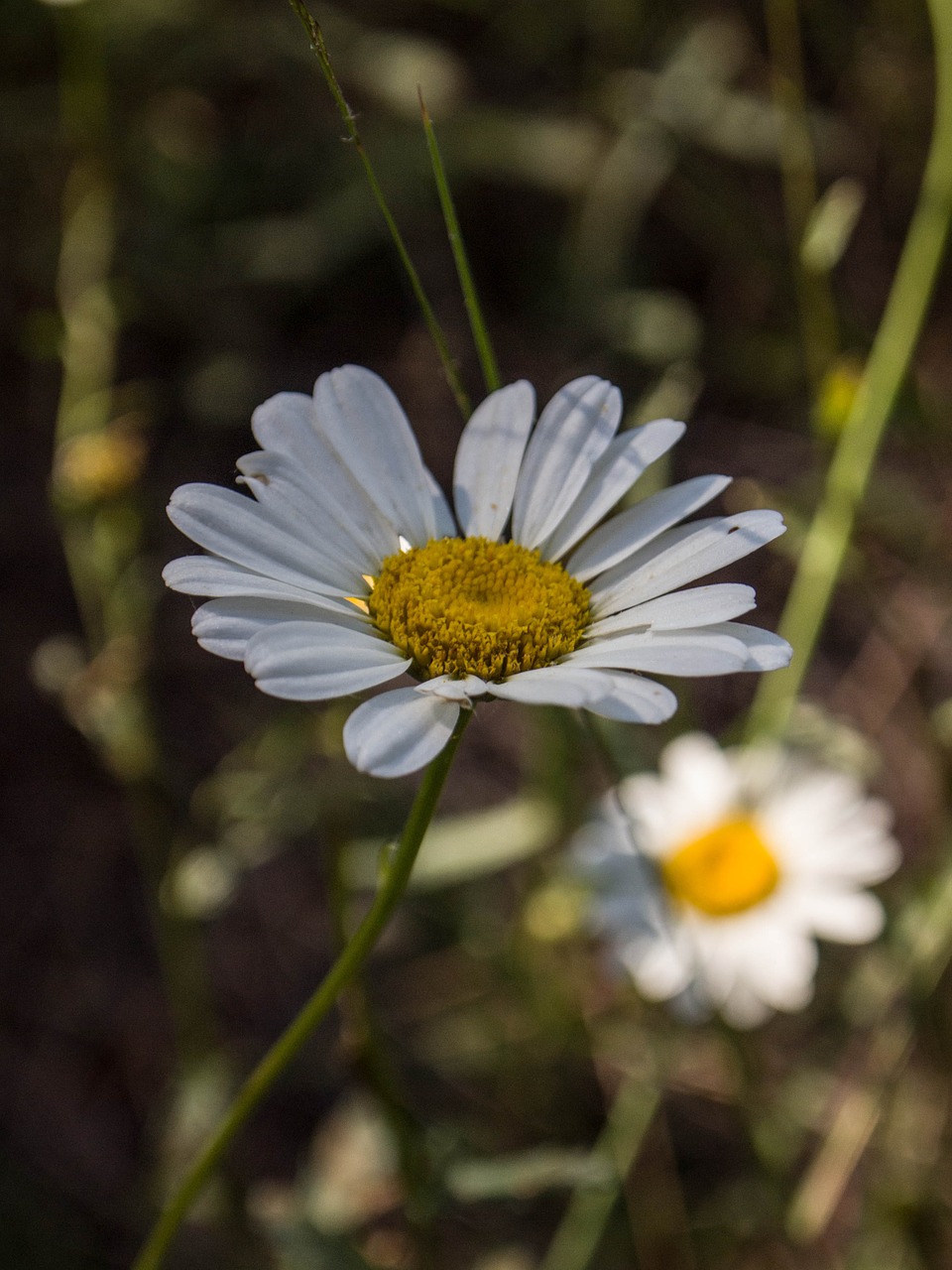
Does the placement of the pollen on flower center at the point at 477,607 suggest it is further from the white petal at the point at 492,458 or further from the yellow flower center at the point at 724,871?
the yellow flower center at the point at 724,871

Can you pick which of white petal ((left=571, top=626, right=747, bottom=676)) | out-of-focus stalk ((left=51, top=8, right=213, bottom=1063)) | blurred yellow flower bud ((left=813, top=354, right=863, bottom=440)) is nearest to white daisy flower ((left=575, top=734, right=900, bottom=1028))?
blurred yellow flower bud ((left=813, top=354, right=863, bottom=440))

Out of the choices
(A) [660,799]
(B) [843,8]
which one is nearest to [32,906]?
(A) [660,799]

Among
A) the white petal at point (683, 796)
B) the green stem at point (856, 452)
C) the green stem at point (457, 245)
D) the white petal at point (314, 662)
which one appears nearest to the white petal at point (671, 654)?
the white petal at point (314, 662)

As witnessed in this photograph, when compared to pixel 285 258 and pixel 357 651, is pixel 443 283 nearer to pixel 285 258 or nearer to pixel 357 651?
pixel 285 258

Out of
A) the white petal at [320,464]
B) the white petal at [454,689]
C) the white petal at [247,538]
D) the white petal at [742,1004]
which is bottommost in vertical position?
the white petal at [742,1004]

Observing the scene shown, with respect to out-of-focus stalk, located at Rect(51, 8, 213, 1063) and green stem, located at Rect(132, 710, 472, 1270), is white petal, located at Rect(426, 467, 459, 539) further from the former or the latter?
out-of-focus stalk, located at Rect(51, 8, 213, 1063)

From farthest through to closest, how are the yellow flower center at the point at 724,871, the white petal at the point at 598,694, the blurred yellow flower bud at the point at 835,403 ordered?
1. the yellow flower center at the point at 724,871
2. the blurred yellow flower bud at the point at 835,403
3. the white petal at the point at 598,694
